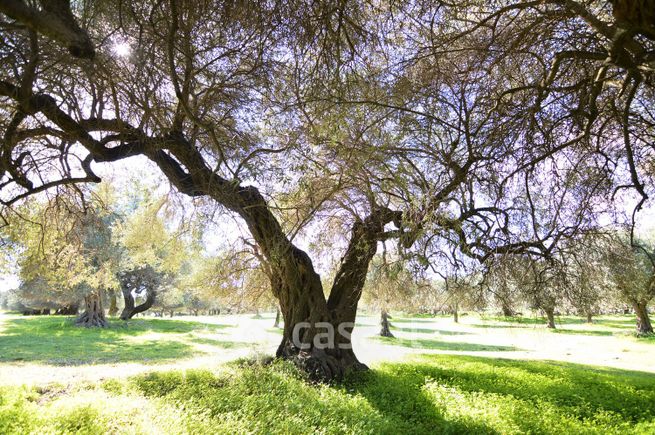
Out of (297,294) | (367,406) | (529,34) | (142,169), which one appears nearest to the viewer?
(529,34)

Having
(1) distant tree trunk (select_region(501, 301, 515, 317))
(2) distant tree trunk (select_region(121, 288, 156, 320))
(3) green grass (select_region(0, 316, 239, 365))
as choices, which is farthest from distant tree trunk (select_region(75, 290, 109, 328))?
(1) distant tree trunk (select_region(501, 301, 515, 317))

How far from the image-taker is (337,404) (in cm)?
658

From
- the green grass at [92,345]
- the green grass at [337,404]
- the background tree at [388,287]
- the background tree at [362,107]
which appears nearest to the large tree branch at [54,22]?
the background tree at [362,107]

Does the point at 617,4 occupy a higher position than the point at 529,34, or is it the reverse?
the point at 529,34

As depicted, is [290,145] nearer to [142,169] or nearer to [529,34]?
[529,34]

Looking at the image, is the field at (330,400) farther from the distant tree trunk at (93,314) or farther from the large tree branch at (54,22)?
the distant tree trunk at (93,314)

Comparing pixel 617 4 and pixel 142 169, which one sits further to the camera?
pixel 142 169

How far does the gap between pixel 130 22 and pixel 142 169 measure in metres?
6.24

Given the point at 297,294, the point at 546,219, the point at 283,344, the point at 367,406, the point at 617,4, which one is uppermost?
the point at 617,4

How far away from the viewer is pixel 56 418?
4.79m

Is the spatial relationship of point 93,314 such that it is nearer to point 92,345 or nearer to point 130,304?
point 130,304

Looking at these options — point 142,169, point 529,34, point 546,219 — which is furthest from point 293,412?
point 142,169

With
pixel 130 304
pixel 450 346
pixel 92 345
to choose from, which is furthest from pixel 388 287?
pixel 130 304

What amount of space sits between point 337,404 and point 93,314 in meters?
23.0
